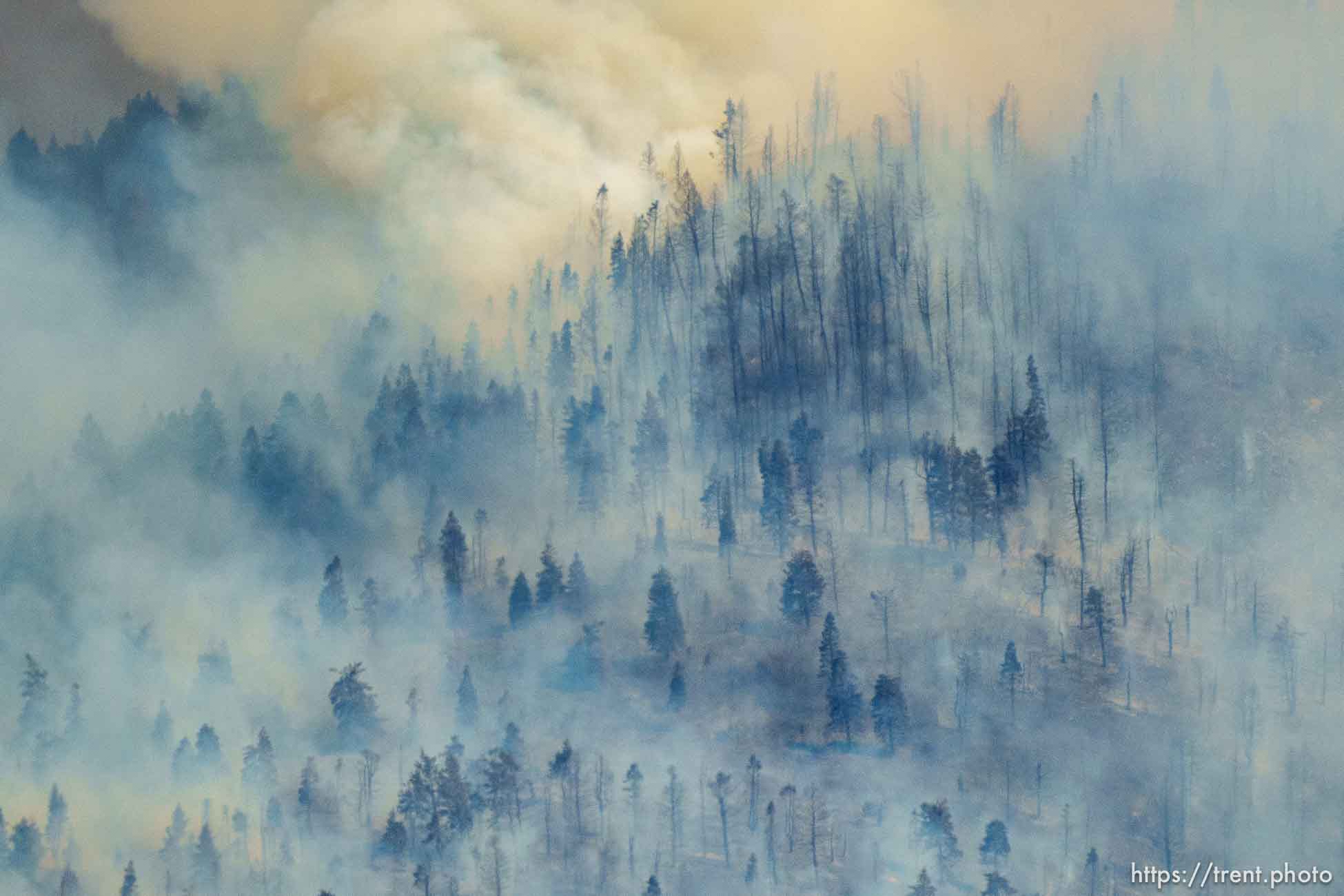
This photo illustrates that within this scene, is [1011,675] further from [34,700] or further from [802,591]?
[34,700]

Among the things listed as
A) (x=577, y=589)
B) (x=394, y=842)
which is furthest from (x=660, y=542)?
(x=394, y=842)

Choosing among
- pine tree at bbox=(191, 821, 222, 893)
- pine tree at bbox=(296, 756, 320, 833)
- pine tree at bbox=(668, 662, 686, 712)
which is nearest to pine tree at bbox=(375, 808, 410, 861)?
pine tree at bbox=(296, 756, 320, 833)

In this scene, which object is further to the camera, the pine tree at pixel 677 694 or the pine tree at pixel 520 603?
the pine tree at pixel 520 603

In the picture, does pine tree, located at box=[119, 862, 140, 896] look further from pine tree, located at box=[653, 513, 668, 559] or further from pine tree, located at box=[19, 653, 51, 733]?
pine tree, located at box=[653, 513, 668, 559]

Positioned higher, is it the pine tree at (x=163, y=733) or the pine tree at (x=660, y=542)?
the pine tree at (x=660, y=542)

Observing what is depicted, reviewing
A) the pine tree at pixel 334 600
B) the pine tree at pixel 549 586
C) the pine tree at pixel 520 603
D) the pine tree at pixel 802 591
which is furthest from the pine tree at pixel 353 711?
the pine tree at pixel 802 591

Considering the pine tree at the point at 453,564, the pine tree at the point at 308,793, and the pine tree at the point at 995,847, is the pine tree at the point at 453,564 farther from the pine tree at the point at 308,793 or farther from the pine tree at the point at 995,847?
the pine tree at the point at 995,847

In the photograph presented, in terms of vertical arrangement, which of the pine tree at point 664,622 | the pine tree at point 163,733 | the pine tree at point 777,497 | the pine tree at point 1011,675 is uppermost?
the pine tree at point 777,497
